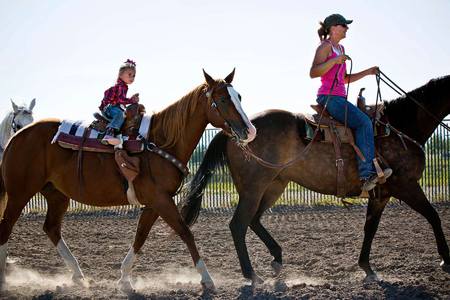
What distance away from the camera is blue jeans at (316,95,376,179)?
672cm

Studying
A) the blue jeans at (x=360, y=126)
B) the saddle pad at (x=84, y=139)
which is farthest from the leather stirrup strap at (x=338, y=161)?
the saddle pad at (x=84, y=139)

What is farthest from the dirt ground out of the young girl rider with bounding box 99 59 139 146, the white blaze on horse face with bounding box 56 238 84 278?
the young girl rider with bounding box 99 59 139 146

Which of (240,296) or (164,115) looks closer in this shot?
(240,296)

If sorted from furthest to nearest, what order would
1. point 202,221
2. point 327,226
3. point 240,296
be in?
point 202,221, point 327,226, point 240,296

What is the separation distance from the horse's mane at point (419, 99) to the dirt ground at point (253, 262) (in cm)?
211

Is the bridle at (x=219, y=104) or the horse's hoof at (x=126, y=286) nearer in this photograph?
the bridle at (x=219, y=104)

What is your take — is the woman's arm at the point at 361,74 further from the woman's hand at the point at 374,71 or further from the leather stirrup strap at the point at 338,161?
the leather stirrup strap at the point at 338,161

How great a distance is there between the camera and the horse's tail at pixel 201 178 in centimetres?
722

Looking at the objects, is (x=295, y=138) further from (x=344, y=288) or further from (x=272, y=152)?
(x=344, y=288)

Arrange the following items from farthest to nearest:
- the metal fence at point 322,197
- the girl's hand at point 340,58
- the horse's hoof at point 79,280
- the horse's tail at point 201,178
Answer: the metal fence at point 322,197 → the horse's tail at point 201,178 → the horse's hoof at point 79,280 → the girl's hand at point 340,58

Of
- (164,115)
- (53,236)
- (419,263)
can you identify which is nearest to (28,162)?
(53,236)

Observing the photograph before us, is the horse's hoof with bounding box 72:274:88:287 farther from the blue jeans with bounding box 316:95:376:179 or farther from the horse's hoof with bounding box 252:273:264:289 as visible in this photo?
the blue jeans with bounding box 316:95:376:179

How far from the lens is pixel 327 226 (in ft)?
38.0

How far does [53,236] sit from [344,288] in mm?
3962
